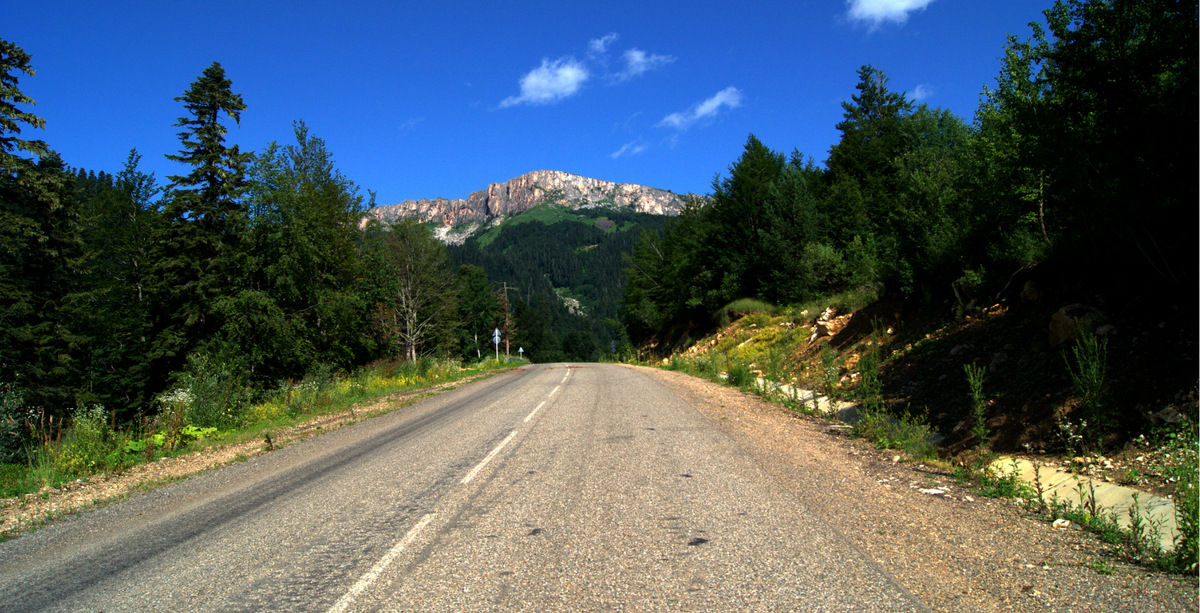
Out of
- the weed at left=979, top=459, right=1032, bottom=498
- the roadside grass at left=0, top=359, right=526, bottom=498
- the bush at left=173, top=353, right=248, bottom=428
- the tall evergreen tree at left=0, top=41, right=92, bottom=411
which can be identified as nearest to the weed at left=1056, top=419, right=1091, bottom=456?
the weed at left=979, top=459, right=1032, bottom=498

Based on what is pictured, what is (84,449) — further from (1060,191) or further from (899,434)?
(1060,191)

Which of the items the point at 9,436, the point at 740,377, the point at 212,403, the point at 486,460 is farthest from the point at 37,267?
the point at 740,377

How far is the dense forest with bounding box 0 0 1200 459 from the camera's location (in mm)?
6773

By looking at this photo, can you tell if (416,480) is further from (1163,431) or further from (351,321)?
(351,321)

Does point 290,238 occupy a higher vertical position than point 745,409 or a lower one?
higher

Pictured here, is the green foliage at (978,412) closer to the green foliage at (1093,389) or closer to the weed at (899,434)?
the weed at (899,434)

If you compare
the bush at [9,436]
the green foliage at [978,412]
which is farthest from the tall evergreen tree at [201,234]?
the green foliage at [978,412]

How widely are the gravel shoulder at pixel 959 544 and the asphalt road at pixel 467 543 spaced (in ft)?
0.92

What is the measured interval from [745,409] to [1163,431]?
283 inches

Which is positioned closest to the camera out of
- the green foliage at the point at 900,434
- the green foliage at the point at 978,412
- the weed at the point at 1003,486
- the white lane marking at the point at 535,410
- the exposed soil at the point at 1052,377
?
the weed at the point at 1003,486

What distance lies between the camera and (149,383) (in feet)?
81.2

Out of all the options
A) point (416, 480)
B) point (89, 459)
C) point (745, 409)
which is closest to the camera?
point (416, 480)

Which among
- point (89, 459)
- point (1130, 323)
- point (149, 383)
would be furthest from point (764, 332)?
point (149, 383)

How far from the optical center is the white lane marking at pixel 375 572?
11.0 ft
